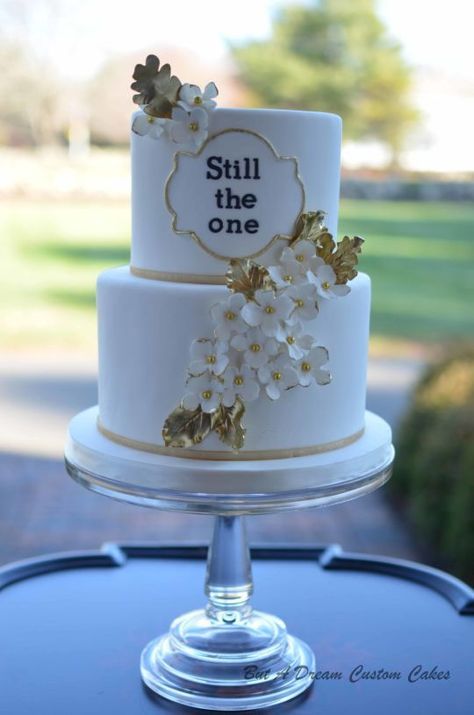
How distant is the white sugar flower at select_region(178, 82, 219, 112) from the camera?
1.14 meters

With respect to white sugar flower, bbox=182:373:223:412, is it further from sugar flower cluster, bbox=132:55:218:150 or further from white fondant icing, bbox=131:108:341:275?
sugar flower cluster, bbox=132:55:218:150

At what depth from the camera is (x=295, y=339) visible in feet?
3.73

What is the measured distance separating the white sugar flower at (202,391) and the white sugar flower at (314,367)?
0.10 meters

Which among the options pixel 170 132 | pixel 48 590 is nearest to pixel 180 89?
pixel 170 132

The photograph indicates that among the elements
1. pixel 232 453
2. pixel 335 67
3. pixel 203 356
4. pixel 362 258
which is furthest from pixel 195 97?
pixel 335 67

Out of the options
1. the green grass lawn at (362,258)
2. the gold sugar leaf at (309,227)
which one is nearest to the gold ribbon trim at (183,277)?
the gold sugar leaf at (309,227)

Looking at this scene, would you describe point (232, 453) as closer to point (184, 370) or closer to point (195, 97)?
point (184, 370)

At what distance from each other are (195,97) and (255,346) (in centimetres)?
31

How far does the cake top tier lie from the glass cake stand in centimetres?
25

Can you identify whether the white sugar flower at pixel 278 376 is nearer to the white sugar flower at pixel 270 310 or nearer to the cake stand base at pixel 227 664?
the white sugar flower at pixel 270 310

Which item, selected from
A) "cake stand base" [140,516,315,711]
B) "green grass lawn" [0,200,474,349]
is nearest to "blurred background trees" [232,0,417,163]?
"green grass lawn" [0,200,474,349]

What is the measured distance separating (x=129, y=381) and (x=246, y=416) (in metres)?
0.17

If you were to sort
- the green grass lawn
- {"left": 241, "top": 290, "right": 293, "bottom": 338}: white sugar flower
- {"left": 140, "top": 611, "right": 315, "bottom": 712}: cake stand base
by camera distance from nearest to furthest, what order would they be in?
{"left": 241, "top": 290, "right": 293, "bottom": 338}: white sugar flower → {"left": 140, "top": 611, "right": 315, "bottom": 712}: cake stand base → the green grass lawn

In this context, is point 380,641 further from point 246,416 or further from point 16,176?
point 16,176
